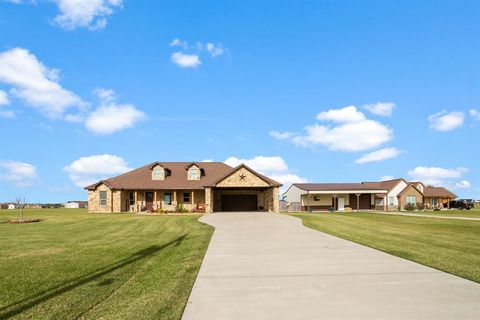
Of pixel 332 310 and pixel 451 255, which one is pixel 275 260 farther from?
pixel 451 255

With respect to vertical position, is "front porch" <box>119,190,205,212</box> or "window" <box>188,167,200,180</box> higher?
"window" <box>188,167,200,180</box>

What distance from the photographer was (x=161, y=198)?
140 feet

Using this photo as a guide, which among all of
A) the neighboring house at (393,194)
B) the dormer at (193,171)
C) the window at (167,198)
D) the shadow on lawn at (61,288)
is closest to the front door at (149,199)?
the window at (167,198)

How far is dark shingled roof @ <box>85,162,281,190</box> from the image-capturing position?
136 ft

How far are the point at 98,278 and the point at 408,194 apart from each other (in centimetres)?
5848

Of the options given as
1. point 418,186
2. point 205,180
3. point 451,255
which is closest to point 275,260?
point 451,255

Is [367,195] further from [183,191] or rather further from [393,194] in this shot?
[183,191]

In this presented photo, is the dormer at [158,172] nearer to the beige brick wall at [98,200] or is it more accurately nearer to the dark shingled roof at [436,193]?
the beige brick wall at [98,200]

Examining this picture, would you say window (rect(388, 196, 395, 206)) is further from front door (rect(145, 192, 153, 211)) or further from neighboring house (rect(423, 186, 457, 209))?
front door (rect(145, 192, 153, 211))

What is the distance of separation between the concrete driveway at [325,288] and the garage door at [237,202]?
3262 centimetres

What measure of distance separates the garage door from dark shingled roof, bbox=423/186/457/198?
34951 mm

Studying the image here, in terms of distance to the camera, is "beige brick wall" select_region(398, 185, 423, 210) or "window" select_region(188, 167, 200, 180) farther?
"beige brick wall" select_region(398, 185, 423, 210)

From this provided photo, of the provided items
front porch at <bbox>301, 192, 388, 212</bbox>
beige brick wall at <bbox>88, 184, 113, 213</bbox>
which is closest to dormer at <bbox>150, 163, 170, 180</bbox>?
→ beige brick wall at <bbox>88, 184, 113, 213</bbox>

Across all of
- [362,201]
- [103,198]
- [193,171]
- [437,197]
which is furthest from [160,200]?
[437,197]
